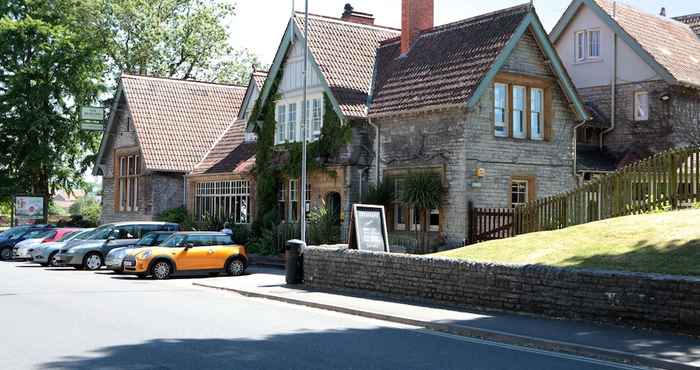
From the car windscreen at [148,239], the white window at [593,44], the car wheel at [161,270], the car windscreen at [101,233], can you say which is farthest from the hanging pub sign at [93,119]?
the white window at [593,44]

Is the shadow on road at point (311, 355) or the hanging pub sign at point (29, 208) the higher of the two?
the hanging pub sign at point (29, 208)

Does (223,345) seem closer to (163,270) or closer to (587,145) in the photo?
(163,270)

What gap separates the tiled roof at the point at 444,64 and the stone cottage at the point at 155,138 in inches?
585

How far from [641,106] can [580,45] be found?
13.6ft

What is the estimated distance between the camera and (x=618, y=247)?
1694 cm

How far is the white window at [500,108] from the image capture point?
2833 cm

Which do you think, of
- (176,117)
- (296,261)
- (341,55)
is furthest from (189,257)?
(176,117)

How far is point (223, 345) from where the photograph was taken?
11820 millimetres

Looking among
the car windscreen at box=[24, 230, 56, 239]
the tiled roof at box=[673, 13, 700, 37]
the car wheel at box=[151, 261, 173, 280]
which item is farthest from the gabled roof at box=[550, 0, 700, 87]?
the car windscreen at box=[24, 230, 56, 239]

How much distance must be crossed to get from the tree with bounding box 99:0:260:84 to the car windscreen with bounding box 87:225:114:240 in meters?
30.5

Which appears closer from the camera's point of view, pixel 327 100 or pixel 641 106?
pixel 327 100

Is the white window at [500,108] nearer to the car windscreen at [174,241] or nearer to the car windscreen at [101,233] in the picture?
the car windscreen at [174,241]

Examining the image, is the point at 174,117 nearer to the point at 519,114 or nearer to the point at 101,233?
the point at 101,233

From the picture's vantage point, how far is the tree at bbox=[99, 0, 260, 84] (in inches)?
2322
